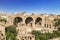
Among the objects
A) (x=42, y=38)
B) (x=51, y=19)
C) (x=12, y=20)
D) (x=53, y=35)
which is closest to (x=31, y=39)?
(x=42, y=38)

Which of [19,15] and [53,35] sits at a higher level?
[19,15]

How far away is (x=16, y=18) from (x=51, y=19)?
677 centimetres

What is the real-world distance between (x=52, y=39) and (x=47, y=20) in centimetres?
1768

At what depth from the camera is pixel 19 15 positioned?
41.6m

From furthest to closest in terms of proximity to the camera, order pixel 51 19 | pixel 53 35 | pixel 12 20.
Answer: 1. pixel 51 19
2. pixel 12 20
3. pixel 53 35

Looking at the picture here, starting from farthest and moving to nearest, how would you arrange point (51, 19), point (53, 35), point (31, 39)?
point (51, 19)
point (53, 35)
point (31, 39)

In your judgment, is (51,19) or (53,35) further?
(51,19)

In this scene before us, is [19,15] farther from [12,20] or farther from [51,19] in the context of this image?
[51,19]

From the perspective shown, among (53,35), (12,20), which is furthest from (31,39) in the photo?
(12,20)

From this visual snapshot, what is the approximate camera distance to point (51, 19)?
4322 cm

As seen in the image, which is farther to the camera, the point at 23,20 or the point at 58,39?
the point at 23,20

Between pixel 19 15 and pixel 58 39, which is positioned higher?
pixel 19 15

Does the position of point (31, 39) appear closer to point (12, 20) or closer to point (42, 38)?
point (42, 38)

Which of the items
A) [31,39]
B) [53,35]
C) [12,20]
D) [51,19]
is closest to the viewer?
[31,39]
